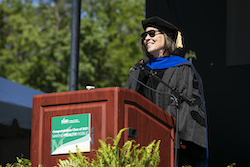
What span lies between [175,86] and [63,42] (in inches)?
693

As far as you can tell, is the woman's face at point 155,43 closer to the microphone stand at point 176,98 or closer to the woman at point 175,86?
the woman at point 175,86

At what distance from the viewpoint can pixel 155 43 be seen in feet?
12.4

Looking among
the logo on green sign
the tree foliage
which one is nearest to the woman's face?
the logo on green sign

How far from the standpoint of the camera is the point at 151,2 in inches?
231

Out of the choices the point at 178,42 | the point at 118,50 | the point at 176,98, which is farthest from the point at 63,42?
the point at 176,98

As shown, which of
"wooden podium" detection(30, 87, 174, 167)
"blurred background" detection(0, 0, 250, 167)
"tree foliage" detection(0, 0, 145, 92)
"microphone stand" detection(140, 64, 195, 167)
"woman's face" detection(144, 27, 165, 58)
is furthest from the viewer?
"tree foliage" detection(0, 0, 145, 92)

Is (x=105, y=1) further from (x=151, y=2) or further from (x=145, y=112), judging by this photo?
(x=145, y=112)

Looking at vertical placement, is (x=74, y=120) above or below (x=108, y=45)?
below

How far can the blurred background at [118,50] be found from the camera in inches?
204

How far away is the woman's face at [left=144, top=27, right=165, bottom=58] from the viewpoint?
3.76 metres

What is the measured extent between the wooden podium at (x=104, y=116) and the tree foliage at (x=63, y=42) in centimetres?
1739

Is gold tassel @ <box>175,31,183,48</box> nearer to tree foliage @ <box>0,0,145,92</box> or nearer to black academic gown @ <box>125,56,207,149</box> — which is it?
black academic gown @ <box>125,56,207,149</box>

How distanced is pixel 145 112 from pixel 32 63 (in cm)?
2055

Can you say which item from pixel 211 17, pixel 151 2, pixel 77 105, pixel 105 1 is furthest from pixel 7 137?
pixel 105 1
